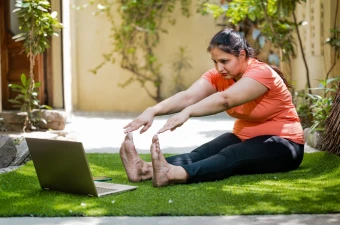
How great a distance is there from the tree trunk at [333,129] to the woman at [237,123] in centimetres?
78

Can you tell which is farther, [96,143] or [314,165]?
[96,143]

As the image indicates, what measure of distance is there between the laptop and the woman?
30 centimetres

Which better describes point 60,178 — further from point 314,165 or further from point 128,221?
point 314,165

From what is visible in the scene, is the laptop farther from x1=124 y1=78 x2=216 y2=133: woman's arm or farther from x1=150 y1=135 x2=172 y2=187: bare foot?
x1=124 y1=78 x2=216 y2=133: woman's arm

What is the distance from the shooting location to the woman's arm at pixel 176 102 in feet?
16.6

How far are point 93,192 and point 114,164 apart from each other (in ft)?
5.27

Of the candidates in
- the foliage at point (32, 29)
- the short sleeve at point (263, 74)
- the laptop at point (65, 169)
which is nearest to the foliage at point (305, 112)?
the foliage at point (32, 29)

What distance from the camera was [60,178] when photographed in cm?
480

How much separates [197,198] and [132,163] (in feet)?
2.35

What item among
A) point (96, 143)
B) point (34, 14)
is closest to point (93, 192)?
point (96, 143)

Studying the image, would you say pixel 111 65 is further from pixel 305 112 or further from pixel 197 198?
pixel 197 198

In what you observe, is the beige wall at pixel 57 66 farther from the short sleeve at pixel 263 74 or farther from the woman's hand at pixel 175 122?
the woman's hand at pixel 175 122

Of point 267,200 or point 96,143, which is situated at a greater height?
point 267,200

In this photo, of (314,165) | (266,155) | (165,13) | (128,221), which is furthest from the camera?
(165,13)
